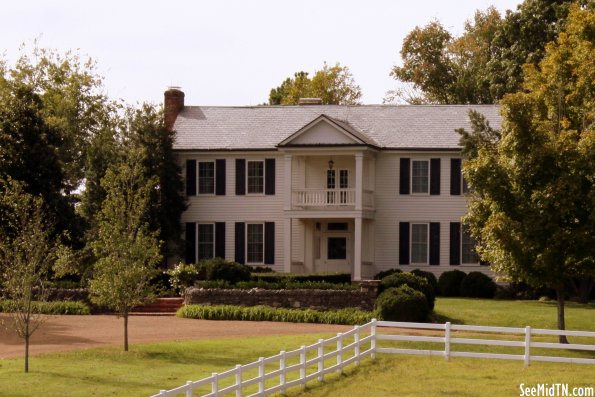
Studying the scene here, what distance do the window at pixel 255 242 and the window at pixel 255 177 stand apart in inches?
55.8

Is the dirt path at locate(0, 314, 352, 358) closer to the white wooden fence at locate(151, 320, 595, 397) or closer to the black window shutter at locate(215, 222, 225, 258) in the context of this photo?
the white wooden fence at locate(151, 320, 595, 397)

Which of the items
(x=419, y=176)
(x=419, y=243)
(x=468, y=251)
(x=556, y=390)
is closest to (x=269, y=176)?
(x=419, y=176)

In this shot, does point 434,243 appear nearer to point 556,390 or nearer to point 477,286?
point 477,286

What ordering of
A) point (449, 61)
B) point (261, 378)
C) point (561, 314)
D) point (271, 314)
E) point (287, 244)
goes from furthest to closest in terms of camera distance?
1. point (449, 61)
2. point (287, 244)
3. point (271, 314)
4. point (561, 314)
5. point (261, 378)

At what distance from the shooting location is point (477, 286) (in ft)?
136

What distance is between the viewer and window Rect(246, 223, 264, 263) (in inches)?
1756

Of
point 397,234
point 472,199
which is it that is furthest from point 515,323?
point 397,234

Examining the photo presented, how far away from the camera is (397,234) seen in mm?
44125

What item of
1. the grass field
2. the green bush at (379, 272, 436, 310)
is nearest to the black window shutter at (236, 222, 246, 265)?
the green bush at (379, 272, 436, 310)

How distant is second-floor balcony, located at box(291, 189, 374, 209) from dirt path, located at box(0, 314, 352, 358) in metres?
9.81

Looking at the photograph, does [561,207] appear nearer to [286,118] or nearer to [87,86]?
[286,118]

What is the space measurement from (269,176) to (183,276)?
7538 millimetres

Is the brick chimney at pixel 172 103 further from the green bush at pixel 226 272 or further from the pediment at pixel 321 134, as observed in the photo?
the green bush at pixel 226 272

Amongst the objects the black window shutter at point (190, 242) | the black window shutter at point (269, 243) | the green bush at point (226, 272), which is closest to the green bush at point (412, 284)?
the green bush at point (226, 272)
